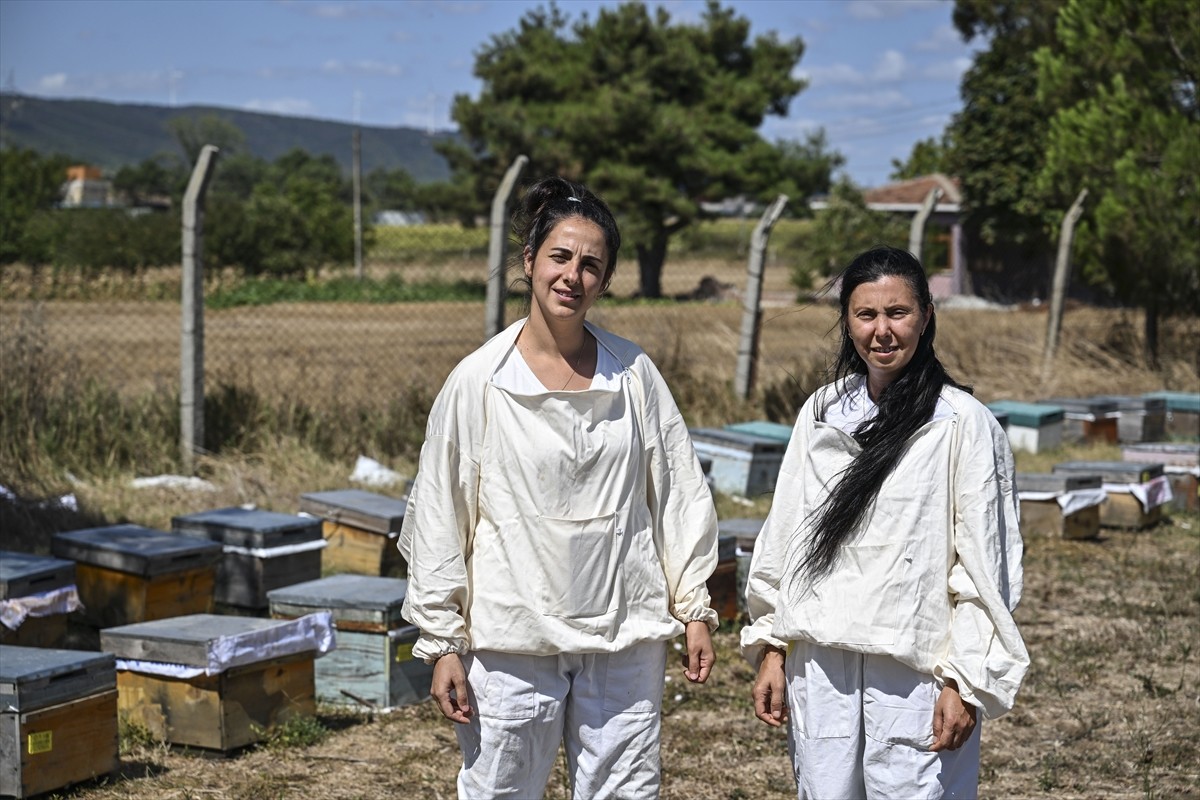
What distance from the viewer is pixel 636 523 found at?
2.86m

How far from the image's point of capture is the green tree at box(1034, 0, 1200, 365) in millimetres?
13758

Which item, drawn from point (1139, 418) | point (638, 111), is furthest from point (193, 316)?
point (638, 111)

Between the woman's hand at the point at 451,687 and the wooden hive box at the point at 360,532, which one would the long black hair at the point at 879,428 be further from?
the wooden hive box at the point at 360,532

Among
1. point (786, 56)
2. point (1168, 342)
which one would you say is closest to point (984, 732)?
point (1168, 342)

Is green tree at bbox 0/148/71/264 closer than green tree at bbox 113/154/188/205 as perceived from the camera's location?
Yes

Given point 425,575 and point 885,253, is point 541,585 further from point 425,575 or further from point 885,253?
point 885,253

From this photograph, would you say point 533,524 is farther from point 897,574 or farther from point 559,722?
point 897,574

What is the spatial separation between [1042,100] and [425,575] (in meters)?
15.6

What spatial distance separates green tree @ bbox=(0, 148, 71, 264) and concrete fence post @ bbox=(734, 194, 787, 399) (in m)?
7.28

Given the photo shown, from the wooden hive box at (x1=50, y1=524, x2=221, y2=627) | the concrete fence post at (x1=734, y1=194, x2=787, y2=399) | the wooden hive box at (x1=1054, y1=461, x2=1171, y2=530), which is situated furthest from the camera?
the concrete fence post at (x1=734, y1=194, x2=787, y2=399)

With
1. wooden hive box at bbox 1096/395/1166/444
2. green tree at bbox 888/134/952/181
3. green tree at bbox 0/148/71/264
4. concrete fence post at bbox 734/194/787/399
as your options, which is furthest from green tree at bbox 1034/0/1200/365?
green tree at bbox 888/134/952/181

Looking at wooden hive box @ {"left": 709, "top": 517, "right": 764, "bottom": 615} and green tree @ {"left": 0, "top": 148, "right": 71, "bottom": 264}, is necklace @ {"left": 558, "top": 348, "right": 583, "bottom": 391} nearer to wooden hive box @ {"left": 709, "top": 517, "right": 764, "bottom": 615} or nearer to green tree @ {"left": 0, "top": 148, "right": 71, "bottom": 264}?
wooden hive box @ {"left": 709, "top": 517, "right": 764, "bottom": 615}

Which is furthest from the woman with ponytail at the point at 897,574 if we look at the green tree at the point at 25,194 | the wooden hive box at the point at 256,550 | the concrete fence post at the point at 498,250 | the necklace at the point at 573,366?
the green tree at the point at 25,194

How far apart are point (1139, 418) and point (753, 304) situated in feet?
12.0
